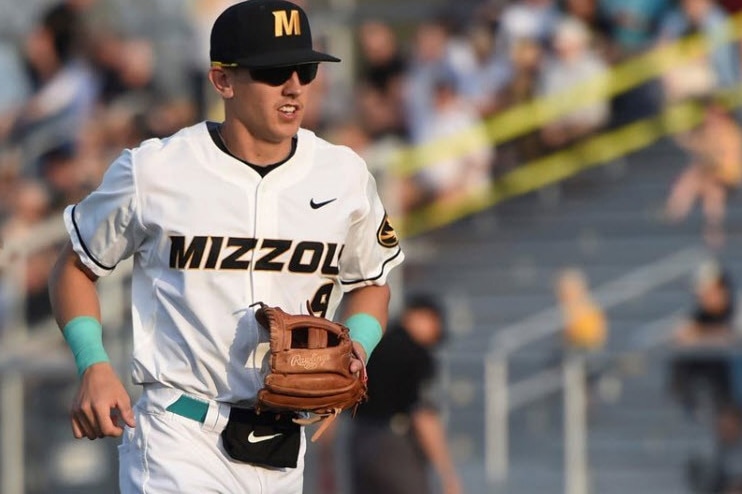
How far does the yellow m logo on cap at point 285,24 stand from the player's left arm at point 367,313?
0.84m

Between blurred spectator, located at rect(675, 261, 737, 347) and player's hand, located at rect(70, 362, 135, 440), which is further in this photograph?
blurred spectator, located at rect(675, 261, 737, 347)

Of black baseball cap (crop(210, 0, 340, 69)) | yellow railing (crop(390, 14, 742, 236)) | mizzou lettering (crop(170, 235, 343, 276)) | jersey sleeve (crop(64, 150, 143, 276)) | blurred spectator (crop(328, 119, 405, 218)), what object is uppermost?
yellow railing (crop(390, 14, 742, 236))

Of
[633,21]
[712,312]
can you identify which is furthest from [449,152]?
[712,312]

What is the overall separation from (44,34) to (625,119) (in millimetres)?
5151

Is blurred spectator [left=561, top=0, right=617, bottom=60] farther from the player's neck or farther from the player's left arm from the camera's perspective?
the player's neck

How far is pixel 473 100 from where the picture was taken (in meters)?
15.5

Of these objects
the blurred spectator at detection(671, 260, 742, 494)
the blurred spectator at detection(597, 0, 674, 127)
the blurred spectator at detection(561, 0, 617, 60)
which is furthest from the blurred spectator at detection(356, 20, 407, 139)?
the blurred spectator at detection(671, 260, 742, 494)

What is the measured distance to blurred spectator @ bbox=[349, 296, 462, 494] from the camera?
30.7 feet

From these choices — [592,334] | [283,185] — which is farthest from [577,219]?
[283,185]

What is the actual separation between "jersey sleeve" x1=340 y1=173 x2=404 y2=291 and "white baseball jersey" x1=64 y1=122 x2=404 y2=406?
15 centimetres

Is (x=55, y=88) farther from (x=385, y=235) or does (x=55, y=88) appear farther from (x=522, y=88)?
(x=385, y=235)

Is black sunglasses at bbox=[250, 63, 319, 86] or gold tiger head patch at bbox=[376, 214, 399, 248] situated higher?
black sunglasses at bbox=[250, 63, 319, 86]

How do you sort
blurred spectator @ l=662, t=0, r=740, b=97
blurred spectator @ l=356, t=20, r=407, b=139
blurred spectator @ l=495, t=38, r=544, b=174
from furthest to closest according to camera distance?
blurred spectator @ l=356, t=20, r=407, b=139 < blurred spectator @ l=495, t=38, r=544, b=174 < blurred spectator @ l=662, t=0, r=740, b=97

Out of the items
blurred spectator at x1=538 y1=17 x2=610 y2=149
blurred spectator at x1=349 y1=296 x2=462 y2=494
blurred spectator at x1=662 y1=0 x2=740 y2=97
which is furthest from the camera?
blurred spectator at x1=538 y1=17 x2=610 y2=149
